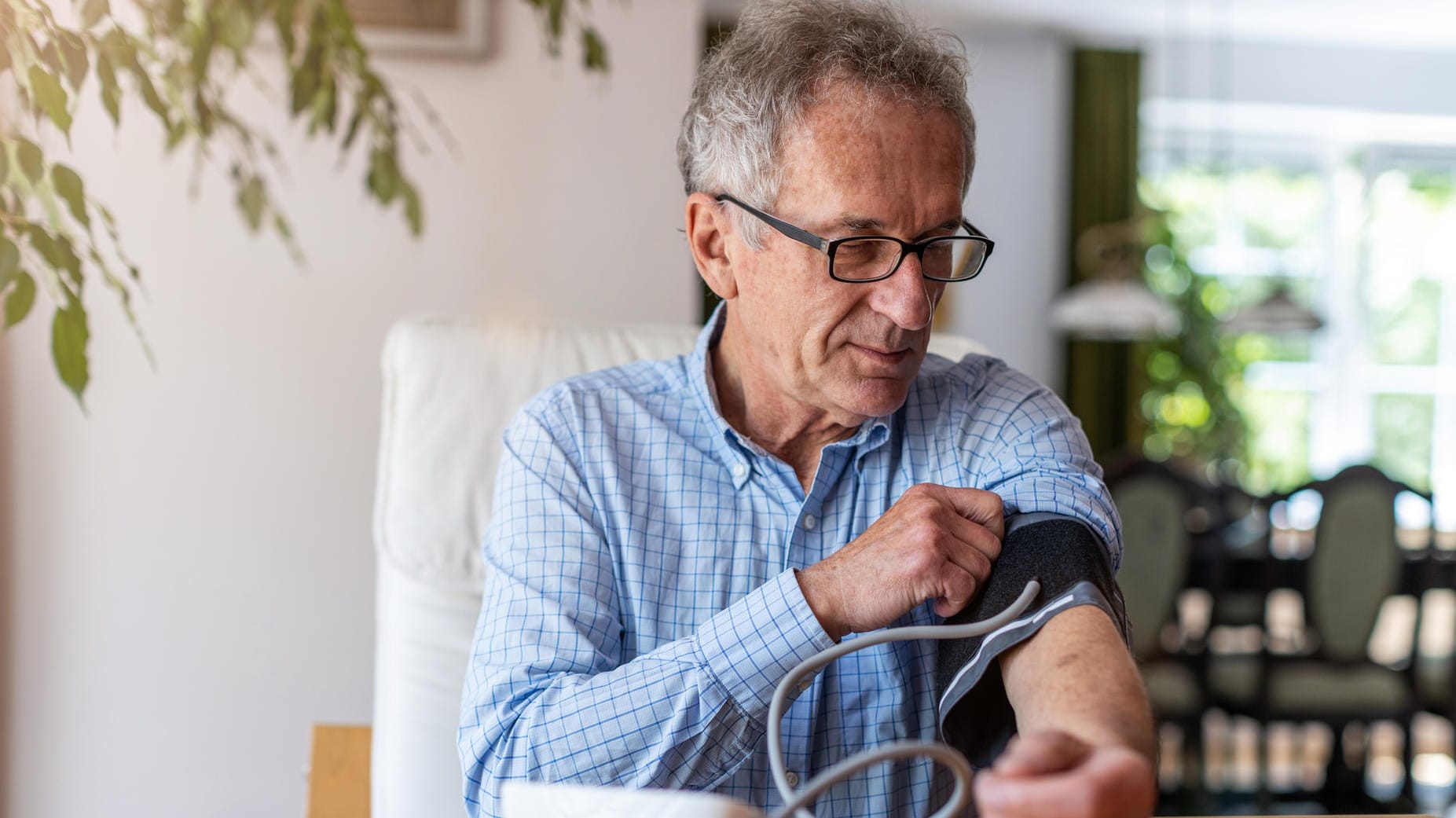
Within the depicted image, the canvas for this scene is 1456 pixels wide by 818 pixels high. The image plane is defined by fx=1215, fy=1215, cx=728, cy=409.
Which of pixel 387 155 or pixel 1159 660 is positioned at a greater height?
pixel 387 155

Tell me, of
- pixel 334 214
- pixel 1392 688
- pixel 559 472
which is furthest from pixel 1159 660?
pixel 559 472

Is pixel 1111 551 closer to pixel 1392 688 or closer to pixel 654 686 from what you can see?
pixel 654 686

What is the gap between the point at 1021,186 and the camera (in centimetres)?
523

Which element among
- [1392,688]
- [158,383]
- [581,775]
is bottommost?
[1392,688]

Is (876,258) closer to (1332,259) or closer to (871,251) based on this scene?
(871,251)

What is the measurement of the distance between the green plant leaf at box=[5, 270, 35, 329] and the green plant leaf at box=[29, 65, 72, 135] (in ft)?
0.50

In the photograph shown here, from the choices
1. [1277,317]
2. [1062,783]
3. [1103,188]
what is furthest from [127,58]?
[1103,188]

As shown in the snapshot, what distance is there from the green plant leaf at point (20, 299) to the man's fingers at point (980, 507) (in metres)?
0.81

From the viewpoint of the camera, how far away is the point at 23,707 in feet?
7.11

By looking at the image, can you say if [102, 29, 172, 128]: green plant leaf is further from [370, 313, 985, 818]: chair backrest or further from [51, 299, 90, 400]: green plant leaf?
[370, 313, 985, 818]: chair backrest

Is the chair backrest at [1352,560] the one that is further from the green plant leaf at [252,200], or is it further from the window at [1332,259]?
the window at [1332,259]

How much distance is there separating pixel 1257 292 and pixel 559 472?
519 centimetres

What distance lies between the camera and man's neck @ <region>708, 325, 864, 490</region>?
1.12m

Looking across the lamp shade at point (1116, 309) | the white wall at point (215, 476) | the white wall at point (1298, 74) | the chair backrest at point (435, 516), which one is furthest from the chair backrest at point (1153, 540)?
the white wall at point (1298, 74)
